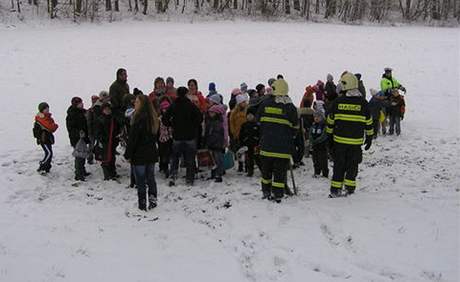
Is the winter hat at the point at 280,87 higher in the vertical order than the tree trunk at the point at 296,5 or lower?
lower

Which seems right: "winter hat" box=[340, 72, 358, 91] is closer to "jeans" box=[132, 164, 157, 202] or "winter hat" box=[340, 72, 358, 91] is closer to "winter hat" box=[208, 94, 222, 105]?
"winter hat" box=[208, 94, 222, 105]

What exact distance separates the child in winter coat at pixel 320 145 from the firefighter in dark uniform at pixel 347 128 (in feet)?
4.68

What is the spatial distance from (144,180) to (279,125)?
2.50 m

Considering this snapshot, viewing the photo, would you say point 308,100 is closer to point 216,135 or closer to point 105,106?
point 216,135

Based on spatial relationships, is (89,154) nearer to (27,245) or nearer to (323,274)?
(27,245)

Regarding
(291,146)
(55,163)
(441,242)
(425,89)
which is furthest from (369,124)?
(425,89)

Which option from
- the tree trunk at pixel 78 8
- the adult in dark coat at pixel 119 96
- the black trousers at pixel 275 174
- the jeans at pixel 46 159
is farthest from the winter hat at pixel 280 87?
the tree trunk at pixel 78 8

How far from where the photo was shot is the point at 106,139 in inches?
393

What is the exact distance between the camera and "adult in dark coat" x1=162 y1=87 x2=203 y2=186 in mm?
9484

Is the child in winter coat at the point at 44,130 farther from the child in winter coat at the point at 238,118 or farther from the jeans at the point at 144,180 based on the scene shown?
the child in winter coat at the point at 238,118

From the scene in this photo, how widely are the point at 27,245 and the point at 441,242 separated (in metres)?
6.07

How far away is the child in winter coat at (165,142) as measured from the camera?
10.0 m

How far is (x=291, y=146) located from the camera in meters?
8.52

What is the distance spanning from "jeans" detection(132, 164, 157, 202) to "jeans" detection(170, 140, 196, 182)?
4.33 ft
